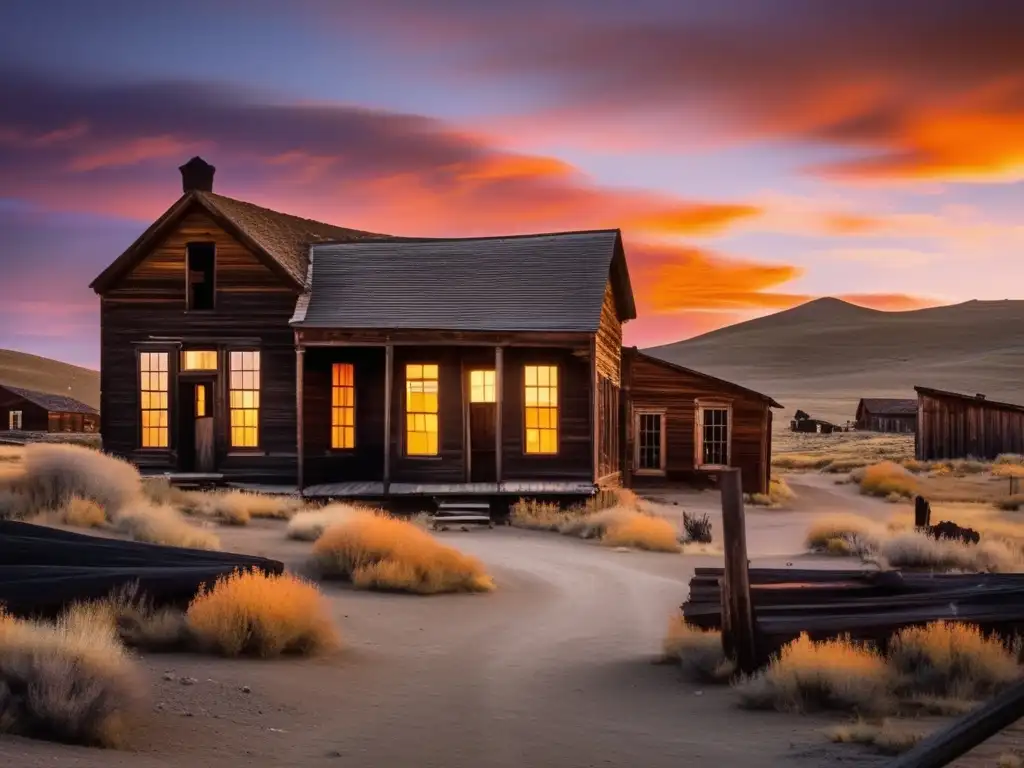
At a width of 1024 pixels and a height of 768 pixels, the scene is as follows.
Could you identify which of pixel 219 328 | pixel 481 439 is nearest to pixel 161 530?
pixel 219 328

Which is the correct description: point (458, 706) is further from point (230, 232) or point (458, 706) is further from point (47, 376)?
point (47, 376)

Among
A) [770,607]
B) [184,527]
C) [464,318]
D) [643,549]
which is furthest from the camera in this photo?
[464,318]

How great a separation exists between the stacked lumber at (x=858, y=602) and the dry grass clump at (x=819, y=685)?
589 millimetres

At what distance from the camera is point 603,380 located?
84.1 feet

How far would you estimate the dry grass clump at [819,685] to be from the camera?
7926 mm

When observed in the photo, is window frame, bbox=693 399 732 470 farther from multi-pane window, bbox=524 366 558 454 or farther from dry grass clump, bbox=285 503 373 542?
dry grass clump, bbox=285 503 373 542

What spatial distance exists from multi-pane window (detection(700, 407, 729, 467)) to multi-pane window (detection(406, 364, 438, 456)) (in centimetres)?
978

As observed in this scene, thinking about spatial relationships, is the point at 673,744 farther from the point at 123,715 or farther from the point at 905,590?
the point at 905,590

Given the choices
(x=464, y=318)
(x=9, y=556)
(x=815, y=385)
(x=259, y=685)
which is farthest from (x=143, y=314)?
(x=815, y=385)

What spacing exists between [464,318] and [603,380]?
415cm

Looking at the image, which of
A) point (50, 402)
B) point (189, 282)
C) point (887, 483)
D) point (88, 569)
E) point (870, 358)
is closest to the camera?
point (88, 569)

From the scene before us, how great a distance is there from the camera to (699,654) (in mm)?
9164

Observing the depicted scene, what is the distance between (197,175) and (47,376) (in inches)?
5868

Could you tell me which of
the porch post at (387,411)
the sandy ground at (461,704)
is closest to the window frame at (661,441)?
the porch post at (387,411)
